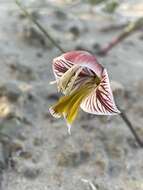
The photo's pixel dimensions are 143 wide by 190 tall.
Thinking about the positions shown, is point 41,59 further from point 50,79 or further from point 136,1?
point 136,1

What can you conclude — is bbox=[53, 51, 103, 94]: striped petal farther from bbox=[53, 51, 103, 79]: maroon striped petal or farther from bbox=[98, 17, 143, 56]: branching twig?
bbox=[98, 17, 143, 56]: branching twig

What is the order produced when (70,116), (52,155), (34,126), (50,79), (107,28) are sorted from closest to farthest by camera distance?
(70,116) < (52,155) < (34,126) < (50,79) < (107,28)

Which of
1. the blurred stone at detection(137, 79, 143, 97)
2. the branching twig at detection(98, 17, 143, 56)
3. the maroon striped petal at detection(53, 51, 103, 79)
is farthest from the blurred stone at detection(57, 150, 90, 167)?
the branching twig at detection(98, 17, 143, 56)

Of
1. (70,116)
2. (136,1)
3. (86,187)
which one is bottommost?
→ (136,1)

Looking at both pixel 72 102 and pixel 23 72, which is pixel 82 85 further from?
pixel 23 72

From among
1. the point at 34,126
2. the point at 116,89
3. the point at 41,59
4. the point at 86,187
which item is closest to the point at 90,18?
the point at 41,59

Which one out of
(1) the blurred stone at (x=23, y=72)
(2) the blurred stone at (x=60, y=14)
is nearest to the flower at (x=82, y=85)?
(1) the blurred stone at (x=23, y=72)

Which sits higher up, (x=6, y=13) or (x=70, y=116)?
(x=70, y=116)
